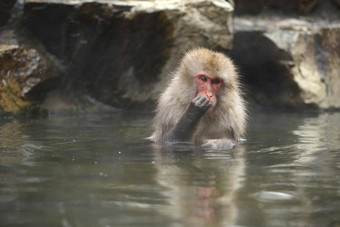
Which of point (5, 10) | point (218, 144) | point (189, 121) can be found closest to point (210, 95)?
point (189, 121)

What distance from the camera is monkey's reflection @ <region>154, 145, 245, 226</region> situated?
2.00 metres

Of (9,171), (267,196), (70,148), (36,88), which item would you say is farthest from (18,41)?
(267,196)

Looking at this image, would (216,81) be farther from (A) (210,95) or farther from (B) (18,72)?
(B) (18,72)

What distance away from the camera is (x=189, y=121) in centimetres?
406

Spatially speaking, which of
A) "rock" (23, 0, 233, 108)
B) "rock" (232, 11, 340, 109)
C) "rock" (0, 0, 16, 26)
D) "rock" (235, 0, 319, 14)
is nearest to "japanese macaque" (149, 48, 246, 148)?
"rock" (23, 0, 233, 108)

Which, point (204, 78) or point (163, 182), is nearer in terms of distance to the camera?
point (163, 182)

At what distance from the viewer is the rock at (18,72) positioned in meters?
6.35

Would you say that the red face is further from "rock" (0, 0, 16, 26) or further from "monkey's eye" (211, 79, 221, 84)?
"rock" (0, 0, 16, 26)

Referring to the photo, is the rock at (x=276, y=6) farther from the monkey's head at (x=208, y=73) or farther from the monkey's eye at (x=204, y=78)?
the monkey's eye at (x=204, y=78)

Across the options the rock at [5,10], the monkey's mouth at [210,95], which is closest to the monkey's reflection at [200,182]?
the monkey's mouth at [210,95]

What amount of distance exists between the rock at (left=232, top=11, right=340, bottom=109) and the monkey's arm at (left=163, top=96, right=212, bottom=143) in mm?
3999

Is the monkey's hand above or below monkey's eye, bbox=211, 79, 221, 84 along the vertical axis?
below

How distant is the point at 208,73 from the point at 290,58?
395 cm

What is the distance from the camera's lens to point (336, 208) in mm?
2162
